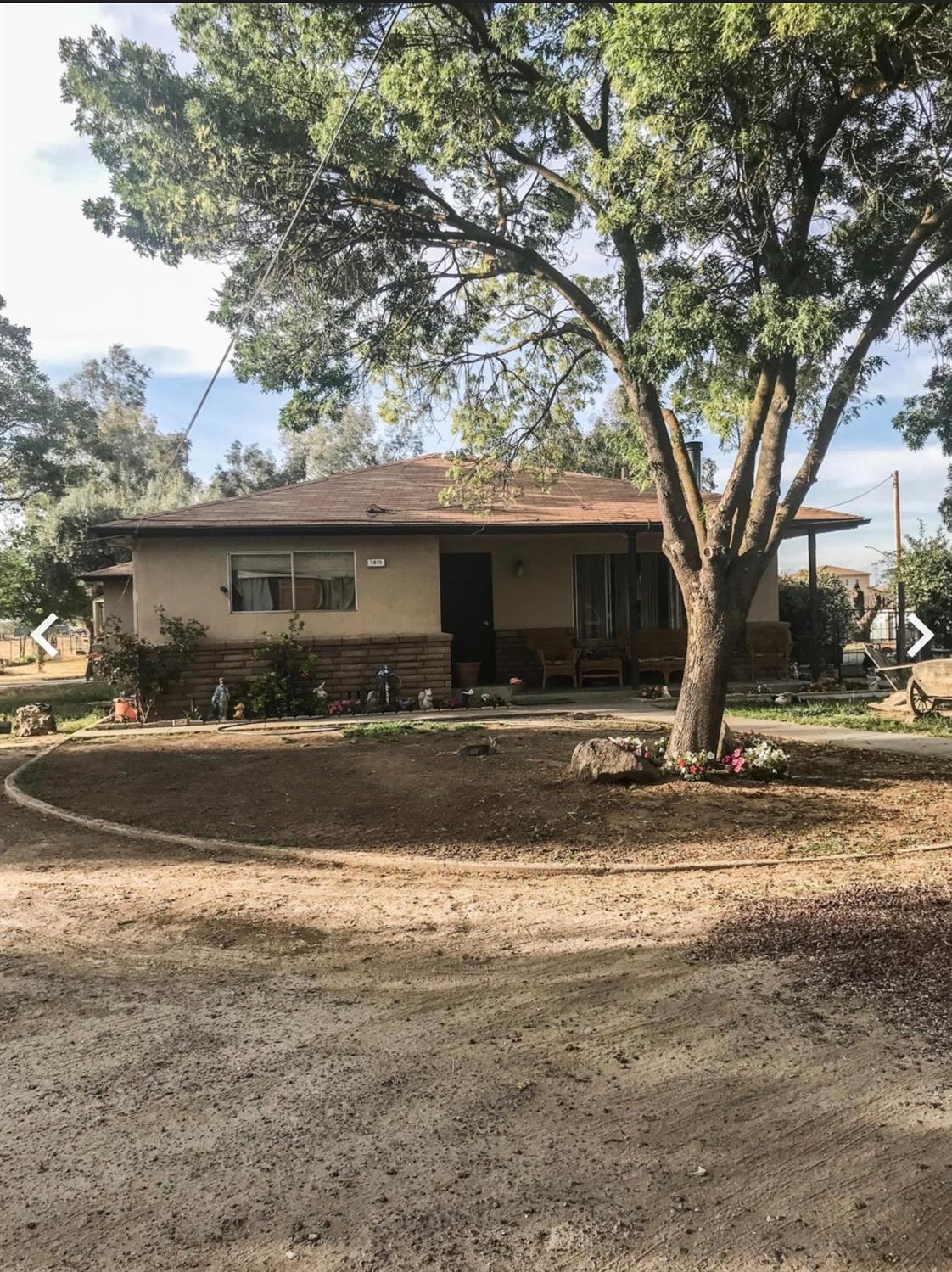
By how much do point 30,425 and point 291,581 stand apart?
64.1 feet

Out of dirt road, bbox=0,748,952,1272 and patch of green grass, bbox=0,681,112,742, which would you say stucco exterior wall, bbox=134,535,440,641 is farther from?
dirt road, bbox=0,748,952,1272

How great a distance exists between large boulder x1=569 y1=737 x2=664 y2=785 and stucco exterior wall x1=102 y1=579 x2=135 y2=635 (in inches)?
687

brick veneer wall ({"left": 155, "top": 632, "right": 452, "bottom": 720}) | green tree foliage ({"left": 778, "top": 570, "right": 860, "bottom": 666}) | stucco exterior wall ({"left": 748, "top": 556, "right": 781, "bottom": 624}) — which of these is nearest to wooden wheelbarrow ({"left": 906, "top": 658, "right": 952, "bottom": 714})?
stucco exterior wall ({"left": 748, "top": 556, "right": 781, "bottom": 624})

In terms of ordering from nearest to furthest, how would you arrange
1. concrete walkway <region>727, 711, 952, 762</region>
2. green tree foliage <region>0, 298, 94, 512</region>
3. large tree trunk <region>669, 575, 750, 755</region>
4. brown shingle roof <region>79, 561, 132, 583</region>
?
large tree trunk <region>669, 575, 750, 755</region> < concrete walkway <region>727, 711, 952, 762</region> < brown shingle roof <region>79, 561, 132, 583</region> < green tree foliage <region>0, 298, 94, 512</region>

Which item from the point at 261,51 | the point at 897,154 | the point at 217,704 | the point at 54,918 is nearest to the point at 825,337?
the point at 897,154

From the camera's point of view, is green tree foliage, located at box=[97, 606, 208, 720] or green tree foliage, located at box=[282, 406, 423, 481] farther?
green tree foliage, located at box=[282, 406, 423, 481]

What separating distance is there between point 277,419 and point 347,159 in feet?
9.07

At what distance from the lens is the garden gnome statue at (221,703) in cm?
1354

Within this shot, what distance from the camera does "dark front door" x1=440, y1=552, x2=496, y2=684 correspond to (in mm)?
16844

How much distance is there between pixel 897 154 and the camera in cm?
809

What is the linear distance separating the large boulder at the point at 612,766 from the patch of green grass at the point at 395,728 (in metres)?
3.62

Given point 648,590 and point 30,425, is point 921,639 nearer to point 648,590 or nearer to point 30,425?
point 648,590

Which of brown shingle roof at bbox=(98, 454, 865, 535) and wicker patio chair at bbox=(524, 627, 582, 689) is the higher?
brown shingle roof at bbox=(98, 454, 865, 535)

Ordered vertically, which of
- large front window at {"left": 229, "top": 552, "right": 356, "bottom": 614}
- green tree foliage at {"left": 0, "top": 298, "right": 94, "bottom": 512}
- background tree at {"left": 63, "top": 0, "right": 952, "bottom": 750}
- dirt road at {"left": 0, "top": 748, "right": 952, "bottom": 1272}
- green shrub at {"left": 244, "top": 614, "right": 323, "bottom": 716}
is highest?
green tree foliage at {"left": 0, "top": 298, "right": 94, "bottom": 512}
